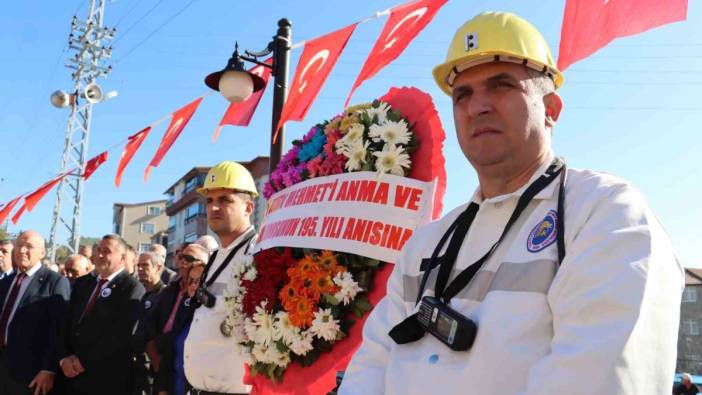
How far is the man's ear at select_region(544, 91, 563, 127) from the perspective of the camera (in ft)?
7.36

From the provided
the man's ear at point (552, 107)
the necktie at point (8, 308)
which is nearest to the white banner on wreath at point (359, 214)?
the man's ear at point (552, 107)

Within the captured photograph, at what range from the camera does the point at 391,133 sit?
3.22 m

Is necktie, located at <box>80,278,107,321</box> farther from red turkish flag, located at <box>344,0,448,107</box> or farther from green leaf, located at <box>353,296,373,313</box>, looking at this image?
green leaf, located at <box>353,296,373,313</box>

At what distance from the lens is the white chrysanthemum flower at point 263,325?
11.2 ft

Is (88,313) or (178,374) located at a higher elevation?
(88,313)

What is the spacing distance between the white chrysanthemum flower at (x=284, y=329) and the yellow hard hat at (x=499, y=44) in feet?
5.50

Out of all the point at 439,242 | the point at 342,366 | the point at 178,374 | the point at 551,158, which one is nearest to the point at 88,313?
the point at 178,374

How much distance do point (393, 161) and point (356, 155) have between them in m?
0.25

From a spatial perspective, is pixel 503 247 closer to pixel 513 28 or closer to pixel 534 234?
pixel 534 234

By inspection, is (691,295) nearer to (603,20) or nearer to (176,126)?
(176,126)

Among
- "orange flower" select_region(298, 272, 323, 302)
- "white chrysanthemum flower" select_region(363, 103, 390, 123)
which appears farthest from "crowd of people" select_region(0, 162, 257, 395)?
"white chrysanthemum flower" select_region(363, 103, 390, 123)

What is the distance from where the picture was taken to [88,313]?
21.0ft

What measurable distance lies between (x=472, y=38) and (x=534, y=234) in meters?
0.77

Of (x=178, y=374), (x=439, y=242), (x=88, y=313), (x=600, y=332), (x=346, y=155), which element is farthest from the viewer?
(x=88, y=313)
